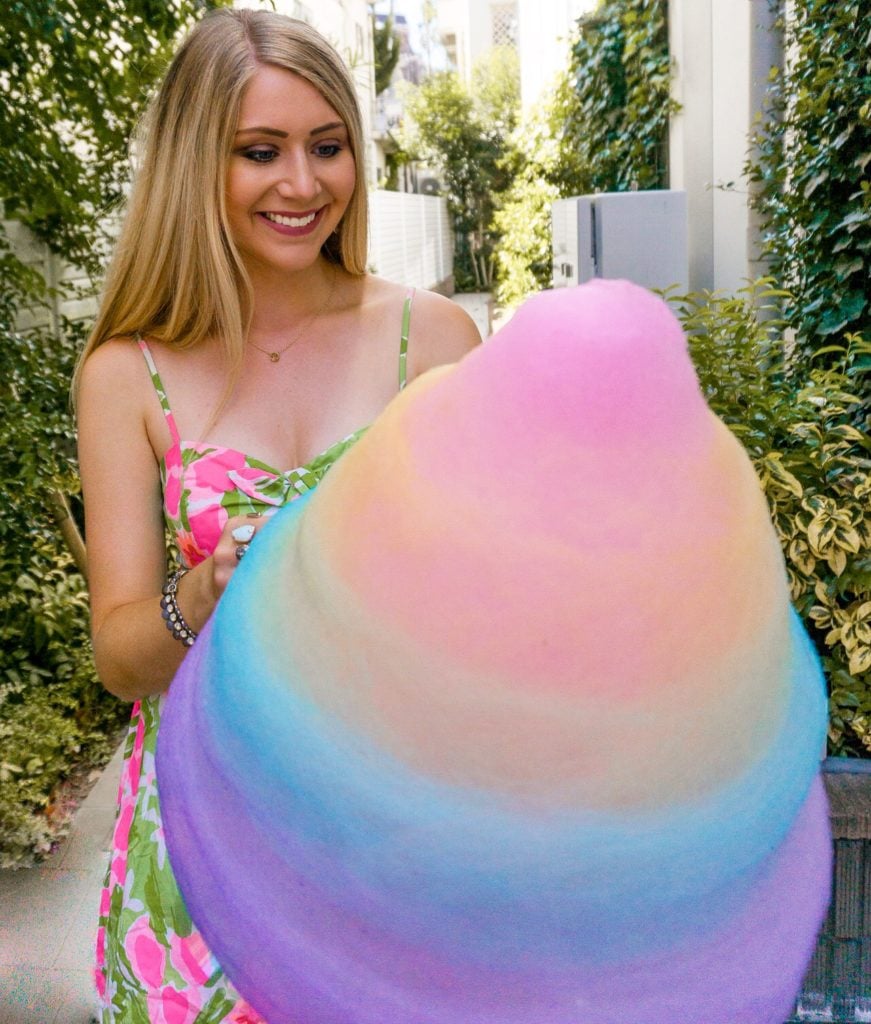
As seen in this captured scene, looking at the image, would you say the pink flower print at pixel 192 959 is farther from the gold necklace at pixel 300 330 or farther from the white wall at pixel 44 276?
the white wall at pixel 44 276

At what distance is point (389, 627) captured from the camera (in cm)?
78

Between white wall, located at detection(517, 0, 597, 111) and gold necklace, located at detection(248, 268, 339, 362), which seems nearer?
gold necklace, located at detection(248, 268, 339, 362)

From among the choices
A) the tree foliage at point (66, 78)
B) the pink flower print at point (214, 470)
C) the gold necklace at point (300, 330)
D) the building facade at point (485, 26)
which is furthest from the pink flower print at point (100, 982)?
the building facade at point (485, 26)

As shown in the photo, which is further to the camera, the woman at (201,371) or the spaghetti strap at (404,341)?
the spaghetti strap at (404,341)

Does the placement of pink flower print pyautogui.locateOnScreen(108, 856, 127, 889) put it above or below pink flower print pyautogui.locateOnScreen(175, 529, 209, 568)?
below

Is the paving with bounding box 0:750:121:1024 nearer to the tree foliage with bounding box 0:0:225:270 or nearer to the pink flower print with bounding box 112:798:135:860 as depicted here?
the pink flower print with bounding box 112:798:135:860

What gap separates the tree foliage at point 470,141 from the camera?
27.1m

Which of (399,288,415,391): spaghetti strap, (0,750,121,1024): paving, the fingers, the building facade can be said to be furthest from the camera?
the building facade

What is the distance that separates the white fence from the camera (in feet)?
54.5

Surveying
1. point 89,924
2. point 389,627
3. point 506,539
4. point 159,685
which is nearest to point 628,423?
point 506,539

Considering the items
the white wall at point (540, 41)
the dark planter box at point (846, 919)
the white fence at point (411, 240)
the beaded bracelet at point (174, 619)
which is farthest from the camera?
the white fence at point (411, 240)

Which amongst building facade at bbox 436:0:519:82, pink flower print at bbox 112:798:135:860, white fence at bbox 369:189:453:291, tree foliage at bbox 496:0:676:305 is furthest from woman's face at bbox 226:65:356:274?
building facade at bbox 436:0:519:82

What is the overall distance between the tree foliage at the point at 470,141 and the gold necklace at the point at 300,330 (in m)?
25.5

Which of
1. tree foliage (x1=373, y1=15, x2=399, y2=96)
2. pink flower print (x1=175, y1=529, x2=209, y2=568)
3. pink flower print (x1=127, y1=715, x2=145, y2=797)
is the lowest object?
pink flower print (x1=127, y1=715, x2=145, y2=797)
